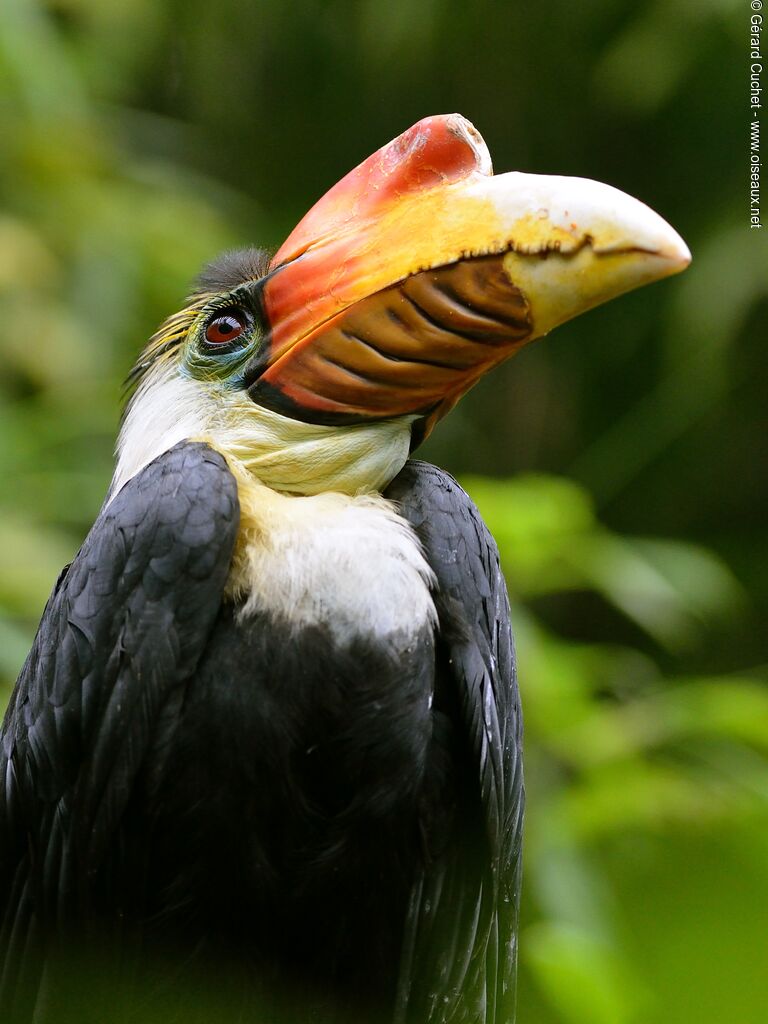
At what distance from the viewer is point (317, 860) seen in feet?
6.96

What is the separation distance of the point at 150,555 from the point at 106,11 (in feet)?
12.1

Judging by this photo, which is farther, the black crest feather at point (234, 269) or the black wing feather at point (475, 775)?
the black crest feather at point (234, 269)

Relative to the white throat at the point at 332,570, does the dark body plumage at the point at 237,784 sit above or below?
below

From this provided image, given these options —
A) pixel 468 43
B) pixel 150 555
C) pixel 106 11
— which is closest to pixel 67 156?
pixel 106 11

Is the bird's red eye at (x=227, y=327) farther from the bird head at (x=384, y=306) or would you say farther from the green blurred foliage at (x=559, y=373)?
the green blurred foliage at (x=559, y=373)

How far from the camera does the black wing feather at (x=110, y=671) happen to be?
2035 millimetres

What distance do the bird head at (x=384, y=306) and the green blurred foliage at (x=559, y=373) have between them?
98 cm

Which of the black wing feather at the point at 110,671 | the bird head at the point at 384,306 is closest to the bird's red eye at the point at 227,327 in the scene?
the bird head at the point at 384,306

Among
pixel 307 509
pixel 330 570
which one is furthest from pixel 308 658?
pixel 307 509

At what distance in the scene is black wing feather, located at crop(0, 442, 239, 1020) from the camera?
2035 mm

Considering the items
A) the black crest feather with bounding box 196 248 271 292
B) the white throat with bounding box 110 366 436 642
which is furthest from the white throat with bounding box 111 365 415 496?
the black crest feather with bounding box 196 248 271 292

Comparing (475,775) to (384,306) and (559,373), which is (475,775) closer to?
(384,306)

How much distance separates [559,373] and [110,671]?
201 inches

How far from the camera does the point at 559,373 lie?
6.93 m
